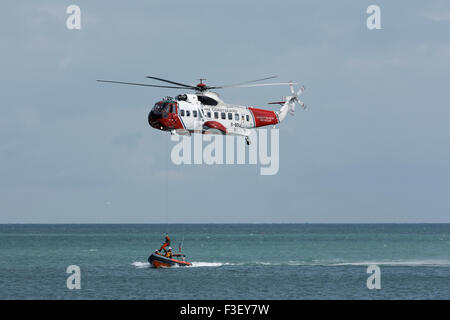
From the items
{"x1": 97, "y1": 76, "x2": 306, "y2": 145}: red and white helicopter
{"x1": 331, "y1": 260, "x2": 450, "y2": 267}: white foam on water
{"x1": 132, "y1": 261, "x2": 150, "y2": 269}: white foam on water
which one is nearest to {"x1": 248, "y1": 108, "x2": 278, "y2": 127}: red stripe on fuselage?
{"x1": 97, "y1": 76, "x2": 306, "y2": 145}: red and white helicopter

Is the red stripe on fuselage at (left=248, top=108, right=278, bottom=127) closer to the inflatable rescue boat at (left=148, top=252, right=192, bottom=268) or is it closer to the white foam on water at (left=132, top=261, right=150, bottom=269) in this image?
the inflatable rescue boat at (left=148, top=252, right=192, bottom=268)

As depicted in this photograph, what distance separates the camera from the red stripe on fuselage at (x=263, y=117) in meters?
51.2

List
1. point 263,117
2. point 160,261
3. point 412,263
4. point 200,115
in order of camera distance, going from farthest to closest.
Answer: point 412,263
point 160,261
point 263,117
point 200,115

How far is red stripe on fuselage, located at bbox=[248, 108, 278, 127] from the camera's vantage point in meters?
51.2

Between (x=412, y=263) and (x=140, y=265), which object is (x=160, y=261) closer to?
(x=140, y=265)

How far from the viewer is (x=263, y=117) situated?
5194cm

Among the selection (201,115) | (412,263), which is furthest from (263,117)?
(412,263)

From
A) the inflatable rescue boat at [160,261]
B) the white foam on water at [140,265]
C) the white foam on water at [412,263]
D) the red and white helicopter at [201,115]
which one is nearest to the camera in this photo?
the red and white helicopter at [201,115]

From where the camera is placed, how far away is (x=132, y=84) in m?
39.2

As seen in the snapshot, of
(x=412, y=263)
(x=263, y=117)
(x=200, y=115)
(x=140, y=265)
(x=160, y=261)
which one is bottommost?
(x=412, y=263)

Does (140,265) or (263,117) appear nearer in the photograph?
(263,117)

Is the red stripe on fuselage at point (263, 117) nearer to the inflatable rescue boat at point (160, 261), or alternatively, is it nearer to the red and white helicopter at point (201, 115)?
the red and white helicopter at point (201, 115)

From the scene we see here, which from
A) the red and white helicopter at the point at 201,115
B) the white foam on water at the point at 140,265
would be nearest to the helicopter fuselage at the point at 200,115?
the red and white helicopter at the point at 201,115
